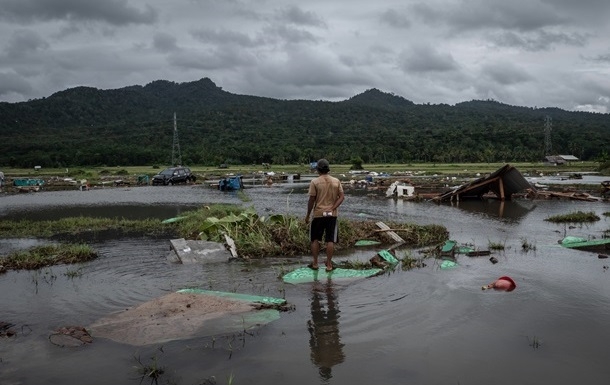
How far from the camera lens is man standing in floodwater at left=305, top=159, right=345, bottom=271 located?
882 centimetres

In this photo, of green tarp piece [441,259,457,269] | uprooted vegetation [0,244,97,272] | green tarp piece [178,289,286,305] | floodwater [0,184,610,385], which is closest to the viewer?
floodwater [0,184,610,385]

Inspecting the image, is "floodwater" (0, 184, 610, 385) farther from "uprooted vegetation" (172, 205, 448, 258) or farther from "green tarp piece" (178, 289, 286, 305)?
"uprooted vegetation" (172, 205, 448, 258)

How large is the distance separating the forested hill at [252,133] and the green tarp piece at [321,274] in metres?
69.7

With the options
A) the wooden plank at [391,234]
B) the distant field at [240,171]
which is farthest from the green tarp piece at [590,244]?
the distant field at [240,171]

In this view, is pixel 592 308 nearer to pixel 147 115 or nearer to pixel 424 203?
pixel 424 203

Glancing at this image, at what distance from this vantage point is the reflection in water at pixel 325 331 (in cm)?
504

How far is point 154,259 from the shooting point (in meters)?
10.3

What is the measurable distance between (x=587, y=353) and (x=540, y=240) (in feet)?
25.8

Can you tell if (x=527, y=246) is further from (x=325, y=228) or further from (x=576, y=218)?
(x=576, y=218)

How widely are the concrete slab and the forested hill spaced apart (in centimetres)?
6748

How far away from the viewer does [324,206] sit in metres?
8.88

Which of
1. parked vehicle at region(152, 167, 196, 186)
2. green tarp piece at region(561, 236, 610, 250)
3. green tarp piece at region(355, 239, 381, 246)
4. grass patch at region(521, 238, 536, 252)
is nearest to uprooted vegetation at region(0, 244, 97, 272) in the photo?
green tarp piece at region(355, 239, 381, 246)

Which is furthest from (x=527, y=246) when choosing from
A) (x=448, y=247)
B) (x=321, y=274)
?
(x=321, y=274)

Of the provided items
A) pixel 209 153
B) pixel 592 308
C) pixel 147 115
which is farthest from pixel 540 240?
pixel 147 115
